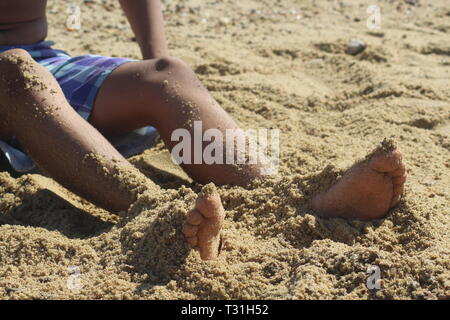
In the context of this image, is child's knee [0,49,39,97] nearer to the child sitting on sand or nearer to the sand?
the child sitting on sand

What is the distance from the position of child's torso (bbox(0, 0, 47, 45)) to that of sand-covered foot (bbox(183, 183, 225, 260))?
48.4 inches

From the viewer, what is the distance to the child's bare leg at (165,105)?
1.92m

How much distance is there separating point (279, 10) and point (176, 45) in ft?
3.78

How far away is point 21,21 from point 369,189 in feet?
4.80

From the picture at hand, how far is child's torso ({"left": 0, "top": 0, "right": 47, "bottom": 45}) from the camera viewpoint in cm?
224

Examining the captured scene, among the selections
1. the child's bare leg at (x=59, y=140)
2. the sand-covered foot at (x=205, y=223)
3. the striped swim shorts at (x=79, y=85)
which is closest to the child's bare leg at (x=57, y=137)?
the child's bare leg at (x=59, y=140)

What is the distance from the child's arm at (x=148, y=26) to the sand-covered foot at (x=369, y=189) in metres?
1.02

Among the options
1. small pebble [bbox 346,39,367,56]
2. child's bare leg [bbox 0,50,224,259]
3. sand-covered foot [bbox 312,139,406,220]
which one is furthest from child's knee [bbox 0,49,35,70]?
small pebble [bbox 346,39,367,56]

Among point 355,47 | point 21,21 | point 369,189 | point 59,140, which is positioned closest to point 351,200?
point 369,189

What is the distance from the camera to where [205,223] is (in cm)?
146

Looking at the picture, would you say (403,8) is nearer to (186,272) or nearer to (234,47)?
(234,47)

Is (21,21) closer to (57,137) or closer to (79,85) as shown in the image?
(79,85)
